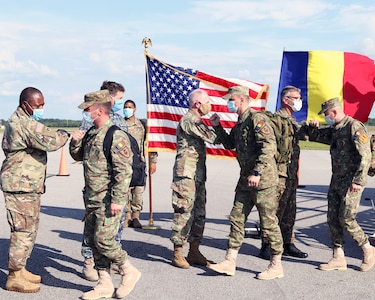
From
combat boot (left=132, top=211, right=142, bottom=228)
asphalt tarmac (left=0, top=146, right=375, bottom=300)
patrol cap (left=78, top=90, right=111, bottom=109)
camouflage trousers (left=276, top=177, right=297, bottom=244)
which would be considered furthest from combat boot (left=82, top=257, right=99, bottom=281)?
combat boot (left=132, top=211, right=142, bottom=228)

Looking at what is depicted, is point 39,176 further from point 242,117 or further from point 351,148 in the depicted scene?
point 351,148

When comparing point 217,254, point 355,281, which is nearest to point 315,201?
point 217,254

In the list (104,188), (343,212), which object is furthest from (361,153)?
(104,188)

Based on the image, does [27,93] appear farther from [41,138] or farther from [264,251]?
[264,251]

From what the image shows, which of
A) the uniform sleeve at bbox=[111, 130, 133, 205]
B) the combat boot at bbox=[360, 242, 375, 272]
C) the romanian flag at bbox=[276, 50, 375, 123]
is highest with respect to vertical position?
the romanian flag at bbox=[276, 50, 375, 123]

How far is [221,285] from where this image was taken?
5.70 meters

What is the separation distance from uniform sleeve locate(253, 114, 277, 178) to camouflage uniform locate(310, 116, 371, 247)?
92cm

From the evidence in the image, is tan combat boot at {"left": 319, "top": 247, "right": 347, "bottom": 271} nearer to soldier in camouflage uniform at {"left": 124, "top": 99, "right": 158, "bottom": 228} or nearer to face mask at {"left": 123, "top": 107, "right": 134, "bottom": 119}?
soldier in camouflage uniform at {"left": 124, "top": 99, "right": 158, "bottom": 228}

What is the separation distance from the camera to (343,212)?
20.2 ft

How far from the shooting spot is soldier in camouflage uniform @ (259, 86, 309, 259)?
265 inches

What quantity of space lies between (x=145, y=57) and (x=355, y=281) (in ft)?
14.9

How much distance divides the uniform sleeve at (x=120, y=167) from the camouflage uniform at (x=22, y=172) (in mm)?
694

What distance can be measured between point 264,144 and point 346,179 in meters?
→ 1.14

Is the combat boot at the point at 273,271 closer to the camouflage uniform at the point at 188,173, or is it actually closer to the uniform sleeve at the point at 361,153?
the camouflage uniform at the point at 188,173
